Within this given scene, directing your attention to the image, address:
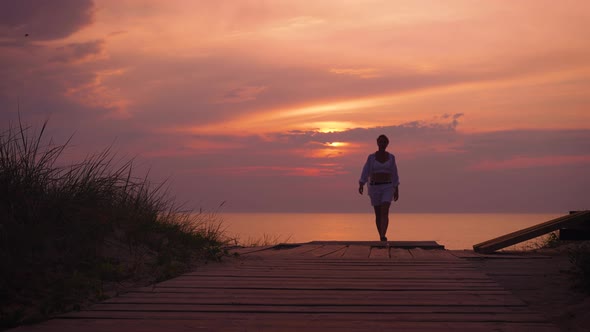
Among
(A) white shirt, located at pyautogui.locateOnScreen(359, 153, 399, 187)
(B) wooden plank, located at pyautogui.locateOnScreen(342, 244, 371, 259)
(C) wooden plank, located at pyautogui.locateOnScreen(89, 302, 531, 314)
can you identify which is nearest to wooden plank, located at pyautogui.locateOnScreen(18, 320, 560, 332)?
(C) wooden plank, located at pyautogui.locateOnScreen(89, 302, 531, 314)

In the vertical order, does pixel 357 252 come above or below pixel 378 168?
below

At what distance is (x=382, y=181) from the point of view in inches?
466

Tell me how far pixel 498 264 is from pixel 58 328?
5597 millimetres

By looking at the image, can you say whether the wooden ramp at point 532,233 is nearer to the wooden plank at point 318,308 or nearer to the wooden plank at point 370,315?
the wooden plank at point 318,308

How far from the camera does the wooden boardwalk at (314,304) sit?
3.61 m

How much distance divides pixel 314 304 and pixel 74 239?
9.22ft

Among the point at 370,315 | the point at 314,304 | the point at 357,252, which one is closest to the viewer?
the point at 370,315

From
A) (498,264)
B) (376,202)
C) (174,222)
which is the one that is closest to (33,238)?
(174,222)

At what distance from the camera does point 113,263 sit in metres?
6.04

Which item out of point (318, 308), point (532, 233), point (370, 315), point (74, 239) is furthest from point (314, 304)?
point (532, 233)

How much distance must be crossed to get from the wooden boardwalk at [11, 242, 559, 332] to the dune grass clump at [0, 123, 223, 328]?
47 cm

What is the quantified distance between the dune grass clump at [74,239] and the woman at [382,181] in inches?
167

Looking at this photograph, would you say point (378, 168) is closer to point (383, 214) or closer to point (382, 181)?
point (382, 181)

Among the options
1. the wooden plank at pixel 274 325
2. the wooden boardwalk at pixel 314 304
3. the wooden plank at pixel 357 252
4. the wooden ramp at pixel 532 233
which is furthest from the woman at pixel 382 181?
the wooden plank at pixel 274 325
